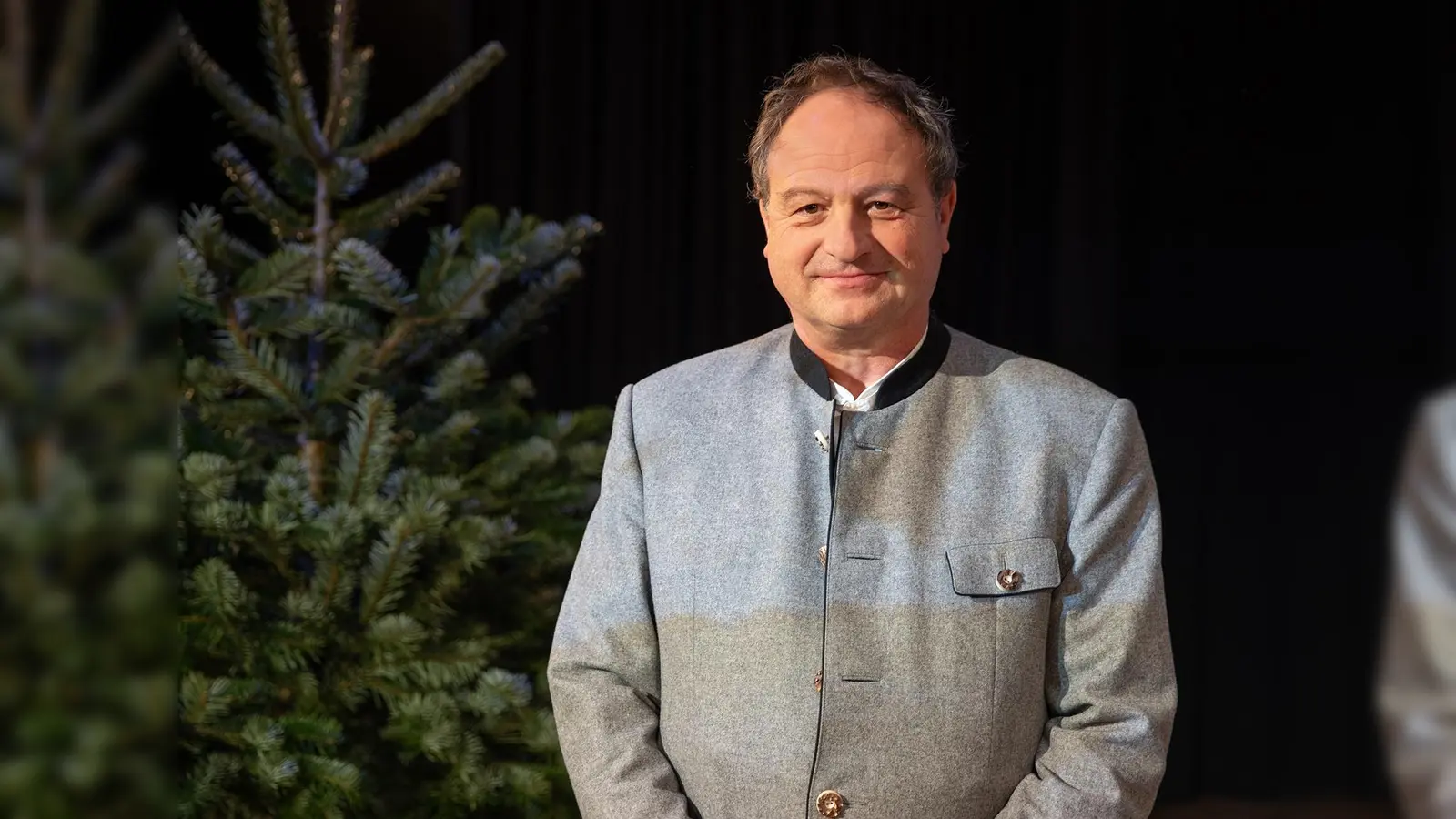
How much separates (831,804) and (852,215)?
72 centimetres

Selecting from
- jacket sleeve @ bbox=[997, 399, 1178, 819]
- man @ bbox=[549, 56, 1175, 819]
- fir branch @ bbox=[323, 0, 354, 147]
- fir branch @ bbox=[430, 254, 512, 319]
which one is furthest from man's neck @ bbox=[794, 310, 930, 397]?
fir branch @ bbox=[323, 0, 354, 147]

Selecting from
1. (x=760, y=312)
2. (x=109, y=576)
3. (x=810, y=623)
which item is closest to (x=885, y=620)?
(x=810, y=623)

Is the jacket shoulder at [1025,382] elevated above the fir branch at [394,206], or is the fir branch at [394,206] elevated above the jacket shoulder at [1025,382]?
the fir branch at [394,206]

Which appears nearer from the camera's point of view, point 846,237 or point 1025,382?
point 846,237

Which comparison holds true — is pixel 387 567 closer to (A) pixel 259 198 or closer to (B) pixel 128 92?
(A) pixel 259 198

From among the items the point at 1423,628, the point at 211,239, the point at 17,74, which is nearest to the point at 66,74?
the point at 17,74

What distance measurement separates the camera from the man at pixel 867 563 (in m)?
1.49

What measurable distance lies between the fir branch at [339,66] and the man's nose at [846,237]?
105 cm

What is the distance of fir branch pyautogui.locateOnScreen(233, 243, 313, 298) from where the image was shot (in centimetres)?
203

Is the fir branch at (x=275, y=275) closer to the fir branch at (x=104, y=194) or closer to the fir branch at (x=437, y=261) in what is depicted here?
the fir branch at (x=437, y=261)

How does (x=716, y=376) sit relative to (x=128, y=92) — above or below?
below

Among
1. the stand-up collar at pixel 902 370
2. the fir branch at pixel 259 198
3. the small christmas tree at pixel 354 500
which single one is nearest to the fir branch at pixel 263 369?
the small christmas tree at pixel 354 500

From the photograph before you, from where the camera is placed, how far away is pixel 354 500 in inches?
80.6

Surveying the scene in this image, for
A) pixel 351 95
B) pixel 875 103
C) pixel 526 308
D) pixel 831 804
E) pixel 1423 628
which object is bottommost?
pixel 831 804
